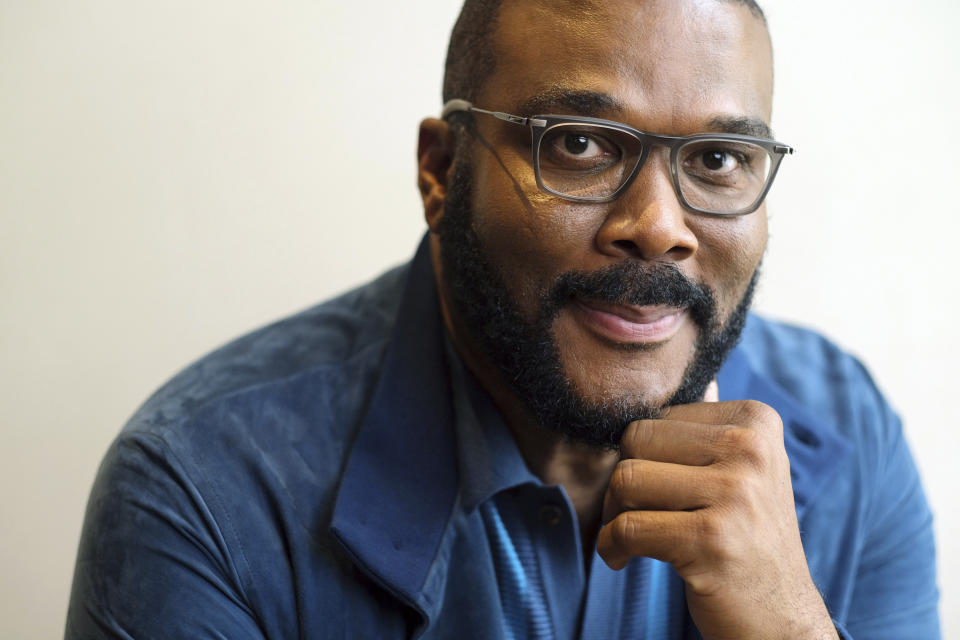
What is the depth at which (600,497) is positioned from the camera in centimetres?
158

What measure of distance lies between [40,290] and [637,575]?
4.41 ft

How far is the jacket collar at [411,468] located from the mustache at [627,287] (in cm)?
26

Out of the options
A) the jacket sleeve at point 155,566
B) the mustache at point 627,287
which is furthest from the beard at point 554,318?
the jacket sleeve at point 155,566

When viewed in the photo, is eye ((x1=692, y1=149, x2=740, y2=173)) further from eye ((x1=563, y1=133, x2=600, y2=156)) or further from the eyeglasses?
eye ((x1=563, y1=133, x2=600, y2=156))

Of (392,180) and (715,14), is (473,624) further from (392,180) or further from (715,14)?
(392,180)

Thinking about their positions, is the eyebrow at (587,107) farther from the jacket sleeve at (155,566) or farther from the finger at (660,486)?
the jacket sleeve at (155,566)

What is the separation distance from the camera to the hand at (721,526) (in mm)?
1198

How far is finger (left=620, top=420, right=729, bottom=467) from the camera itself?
1.25 m

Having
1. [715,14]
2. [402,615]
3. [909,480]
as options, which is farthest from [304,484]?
[909,480]

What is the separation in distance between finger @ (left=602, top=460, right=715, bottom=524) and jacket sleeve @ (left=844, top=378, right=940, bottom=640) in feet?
2.09

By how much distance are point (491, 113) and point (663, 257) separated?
0.31m

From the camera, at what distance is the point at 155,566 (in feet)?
4.16

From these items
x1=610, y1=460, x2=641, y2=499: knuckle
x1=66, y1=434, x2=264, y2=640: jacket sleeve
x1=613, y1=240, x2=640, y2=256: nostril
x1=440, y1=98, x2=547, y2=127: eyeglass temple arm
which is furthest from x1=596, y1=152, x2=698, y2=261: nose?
x1=66, y1=434, x2=264, y2=640: jacket sleeve

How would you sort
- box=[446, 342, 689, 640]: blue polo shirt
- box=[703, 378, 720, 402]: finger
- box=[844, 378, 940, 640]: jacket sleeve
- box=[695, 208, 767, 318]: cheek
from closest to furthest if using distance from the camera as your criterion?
box=[695, 208, 767, 318]: cheek, box=[446, 342, 689, 640]: blue polo shirt, box=[703, 378, 720, 402]: finger, box=[844, 378, 940, 640]: jacket sleeve
